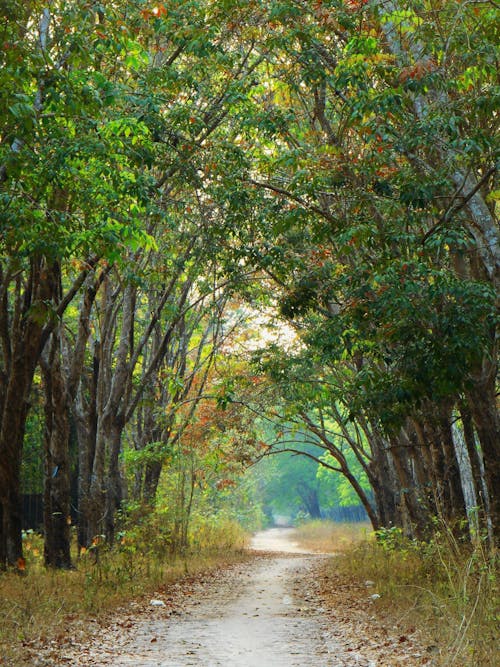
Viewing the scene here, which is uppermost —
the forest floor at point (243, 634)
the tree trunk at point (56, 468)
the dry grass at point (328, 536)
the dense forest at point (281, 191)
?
the dense forest at point (281, 191)

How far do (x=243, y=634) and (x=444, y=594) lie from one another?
247 cm

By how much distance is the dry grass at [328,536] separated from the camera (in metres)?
37.2

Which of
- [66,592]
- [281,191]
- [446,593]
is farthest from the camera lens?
[281,191]

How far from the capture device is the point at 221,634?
9234 millimetres

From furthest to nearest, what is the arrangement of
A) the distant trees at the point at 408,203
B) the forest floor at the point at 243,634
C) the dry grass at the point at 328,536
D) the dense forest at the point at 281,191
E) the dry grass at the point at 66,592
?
the dry grass at the point at 328,536
the distant trees at the point at 408,203
the dense forest at the point at 281,191
the dry grass at the point at 66,592
the forest floor at the point at 243,634

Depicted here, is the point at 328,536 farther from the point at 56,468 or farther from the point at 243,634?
the point at 243,634

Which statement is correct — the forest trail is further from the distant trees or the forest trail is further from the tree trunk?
the distant trees

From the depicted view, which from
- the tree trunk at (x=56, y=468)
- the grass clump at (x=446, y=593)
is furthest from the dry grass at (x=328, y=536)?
the tree trunk at (x=56, y=468)

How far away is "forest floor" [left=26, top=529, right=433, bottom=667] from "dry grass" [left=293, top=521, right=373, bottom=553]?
2066cm

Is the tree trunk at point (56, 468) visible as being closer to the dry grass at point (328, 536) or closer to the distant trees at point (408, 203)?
the distant trees at point (408, 203)

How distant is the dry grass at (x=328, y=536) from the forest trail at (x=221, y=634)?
810 inches

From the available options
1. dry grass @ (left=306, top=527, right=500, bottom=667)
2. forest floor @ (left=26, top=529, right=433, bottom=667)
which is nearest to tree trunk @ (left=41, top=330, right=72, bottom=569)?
forest floor @ (left=26, top=529, right=433, bottom=667)

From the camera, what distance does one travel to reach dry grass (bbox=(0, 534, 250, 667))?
26.2ft

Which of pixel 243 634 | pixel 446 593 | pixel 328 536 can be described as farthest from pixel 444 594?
pixel 328 536
